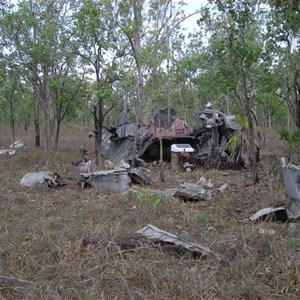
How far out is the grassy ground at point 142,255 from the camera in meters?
3.98

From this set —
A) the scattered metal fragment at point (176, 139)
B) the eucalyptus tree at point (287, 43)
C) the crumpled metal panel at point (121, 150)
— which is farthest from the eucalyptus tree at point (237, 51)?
the crumpled metal panel at point (121, 150)

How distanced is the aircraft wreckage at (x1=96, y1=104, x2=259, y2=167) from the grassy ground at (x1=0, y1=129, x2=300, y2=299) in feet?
20.5

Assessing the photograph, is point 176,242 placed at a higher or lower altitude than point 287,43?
lower

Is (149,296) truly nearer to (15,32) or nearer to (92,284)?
(92,284)

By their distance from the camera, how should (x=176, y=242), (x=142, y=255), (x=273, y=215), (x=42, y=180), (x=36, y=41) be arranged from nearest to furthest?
(x=142, y=255) → (x=176, y=242) → (x=273, y=215) → (x=42, y=180) → (x=36, y=41)

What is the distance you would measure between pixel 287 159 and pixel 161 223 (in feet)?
12.4

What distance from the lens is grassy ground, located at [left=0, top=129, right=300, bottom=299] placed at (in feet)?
13.0

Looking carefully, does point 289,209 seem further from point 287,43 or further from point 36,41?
point 36,41

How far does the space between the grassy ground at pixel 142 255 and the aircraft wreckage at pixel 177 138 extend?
20.5 ft

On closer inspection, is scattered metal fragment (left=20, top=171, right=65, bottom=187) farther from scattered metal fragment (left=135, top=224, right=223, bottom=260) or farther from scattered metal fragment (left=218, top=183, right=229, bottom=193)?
scattered metal fragment (left=135, top=224, right=223, bottom=260)

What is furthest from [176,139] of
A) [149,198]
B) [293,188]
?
[293,188]

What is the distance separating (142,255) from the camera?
4.64 meters

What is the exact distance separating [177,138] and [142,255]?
11219 mm

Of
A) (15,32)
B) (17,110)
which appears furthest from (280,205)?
(17,110)
